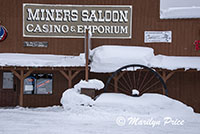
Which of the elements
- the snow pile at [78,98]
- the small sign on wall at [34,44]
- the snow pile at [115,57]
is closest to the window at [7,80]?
the small sign on wall at [34,44]

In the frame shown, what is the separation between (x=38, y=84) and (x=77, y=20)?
476 cm

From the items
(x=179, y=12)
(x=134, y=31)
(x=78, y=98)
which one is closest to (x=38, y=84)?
(x=78, y=98)

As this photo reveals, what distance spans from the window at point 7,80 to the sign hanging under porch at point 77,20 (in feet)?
9.82

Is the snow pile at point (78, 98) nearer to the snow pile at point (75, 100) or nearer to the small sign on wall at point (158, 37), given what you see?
the snow pile at point (75, 100)

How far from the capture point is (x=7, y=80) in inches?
476

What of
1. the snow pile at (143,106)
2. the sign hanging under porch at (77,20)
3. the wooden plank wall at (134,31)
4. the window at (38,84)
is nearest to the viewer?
the snow pile at (143,106)

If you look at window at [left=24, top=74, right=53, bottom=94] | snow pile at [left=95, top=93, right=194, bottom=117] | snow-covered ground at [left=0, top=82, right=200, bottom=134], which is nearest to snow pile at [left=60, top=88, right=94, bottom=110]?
snow-covered ground at [left=0, top=82, right=200, bottom=134]

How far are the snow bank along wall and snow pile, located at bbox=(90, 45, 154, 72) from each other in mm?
835

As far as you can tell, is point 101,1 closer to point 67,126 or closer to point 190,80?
point 190,80

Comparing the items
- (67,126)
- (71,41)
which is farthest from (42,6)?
(67,126)

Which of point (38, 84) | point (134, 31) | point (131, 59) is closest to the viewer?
point (131, 59)

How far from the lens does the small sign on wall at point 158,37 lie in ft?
38.2

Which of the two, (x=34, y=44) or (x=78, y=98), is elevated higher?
(x=34, y=44)

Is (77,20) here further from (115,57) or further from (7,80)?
(7,80)
